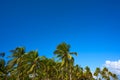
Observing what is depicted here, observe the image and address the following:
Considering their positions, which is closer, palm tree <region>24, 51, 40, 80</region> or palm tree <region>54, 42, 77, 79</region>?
palm tree <region>24, 51, 40, 80</region>

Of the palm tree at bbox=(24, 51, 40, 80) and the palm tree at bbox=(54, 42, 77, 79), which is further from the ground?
the palm tree at bbox=(54, 42, 77, 79)

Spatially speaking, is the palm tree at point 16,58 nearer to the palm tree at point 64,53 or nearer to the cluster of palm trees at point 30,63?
the cluster of palm trees at point 30,63

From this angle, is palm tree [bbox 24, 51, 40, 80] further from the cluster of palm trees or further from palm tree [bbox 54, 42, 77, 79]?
palm tree [bbox 54, 42, 77, 79]

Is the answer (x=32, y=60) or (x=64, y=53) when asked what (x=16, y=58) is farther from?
(x=64, y=53)

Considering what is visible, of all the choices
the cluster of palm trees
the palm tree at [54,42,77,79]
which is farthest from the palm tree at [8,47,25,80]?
the palm tree at [54,42,77,79]

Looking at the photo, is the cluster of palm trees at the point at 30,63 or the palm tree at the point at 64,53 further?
the palm tree at the point at 64,53

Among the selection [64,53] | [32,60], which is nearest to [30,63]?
[32,60]

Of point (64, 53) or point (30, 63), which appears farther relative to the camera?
point (64, 53)

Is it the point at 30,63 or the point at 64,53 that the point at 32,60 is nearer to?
the point at 30,63

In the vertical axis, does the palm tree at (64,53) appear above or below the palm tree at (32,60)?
above

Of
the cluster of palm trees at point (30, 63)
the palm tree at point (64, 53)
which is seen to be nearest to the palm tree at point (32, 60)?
the cluster of palm trees at point (30, 63)

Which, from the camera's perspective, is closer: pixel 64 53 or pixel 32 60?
pixel 32 60

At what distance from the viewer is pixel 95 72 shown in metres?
140

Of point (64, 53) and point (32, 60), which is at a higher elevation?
point (64, 53)
